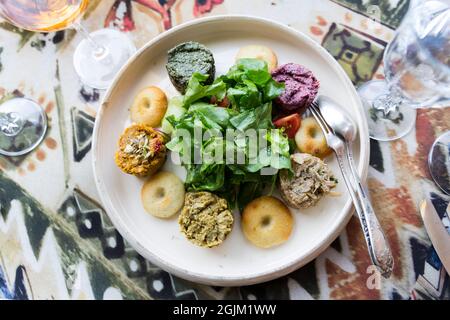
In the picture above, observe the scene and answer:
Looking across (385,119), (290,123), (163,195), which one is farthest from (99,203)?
(385,119)

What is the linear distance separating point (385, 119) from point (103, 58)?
862 millimetres

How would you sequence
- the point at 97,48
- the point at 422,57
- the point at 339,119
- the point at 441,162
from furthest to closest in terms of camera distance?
1. the point at 97,48
2. the point at 441,162
3. the point at 339,119
4. the point at 422,57

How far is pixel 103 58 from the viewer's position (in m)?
1.56

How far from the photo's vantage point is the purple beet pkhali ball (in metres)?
1.31

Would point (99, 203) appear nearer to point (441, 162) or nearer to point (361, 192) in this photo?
point (361, 192)

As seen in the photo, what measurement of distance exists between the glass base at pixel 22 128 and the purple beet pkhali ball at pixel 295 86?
29.1 inches

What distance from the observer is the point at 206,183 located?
1.29 m

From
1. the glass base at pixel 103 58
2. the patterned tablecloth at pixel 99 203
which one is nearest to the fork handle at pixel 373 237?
the patterned tablecloth at pixel 99 203

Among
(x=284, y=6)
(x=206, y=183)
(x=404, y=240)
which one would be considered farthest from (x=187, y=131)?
(x=404, y=240)

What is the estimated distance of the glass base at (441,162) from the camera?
1405 millimetres

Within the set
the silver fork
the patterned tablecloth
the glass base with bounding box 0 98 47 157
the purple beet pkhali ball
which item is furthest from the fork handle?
the glass base with bounding box 0 98 47 157
